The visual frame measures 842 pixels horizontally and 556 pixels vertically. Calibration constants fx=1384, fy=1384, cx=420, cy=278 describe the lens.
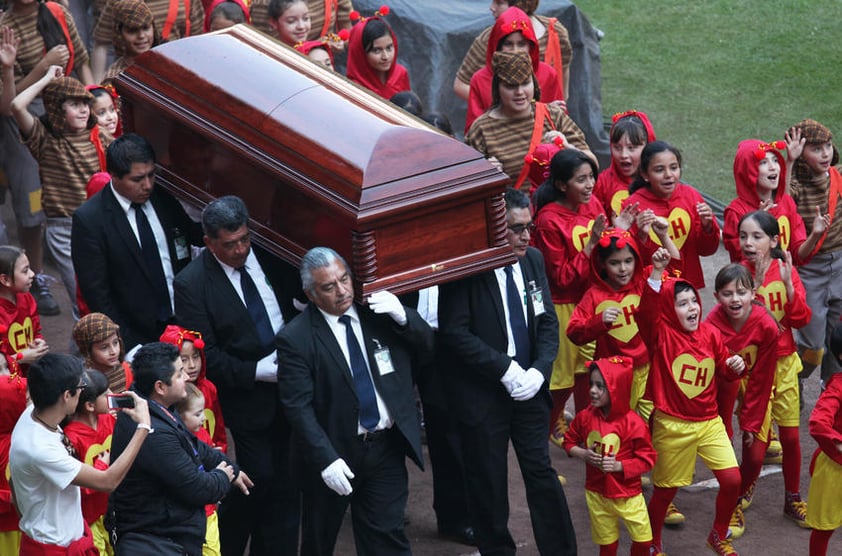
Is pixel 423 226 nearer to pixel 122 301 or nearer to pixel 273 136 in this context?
pixel 273 136

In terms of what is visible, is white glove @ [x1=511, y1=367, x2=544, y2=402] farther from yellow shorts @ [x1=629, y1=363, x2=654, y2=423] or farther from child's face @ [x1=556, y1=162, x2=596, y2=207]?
child's face @ [x1=556, y1=162, x2=596, y2=207]

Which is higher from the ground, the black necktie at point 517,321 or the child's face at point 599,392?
the black necktie at point 517,321

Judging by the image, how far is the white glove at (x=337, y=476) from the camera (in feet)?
18.7

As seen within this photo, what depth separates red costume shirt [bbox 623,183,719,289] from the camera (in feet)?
24.4

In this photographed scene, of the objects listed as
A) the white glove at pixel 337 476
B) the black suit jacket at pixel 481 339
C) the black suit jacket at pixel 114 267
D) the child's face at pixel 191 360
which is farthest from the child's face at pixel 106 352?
the black suit jacket at pixel 481 339

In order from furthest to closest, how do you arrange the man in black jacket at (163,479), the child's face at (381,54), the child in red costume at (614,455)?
the child's face at (381,54), the child in red costume at (614,455), the man in black jacket at (163,479)

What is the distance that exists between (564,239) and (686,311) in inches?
34.2

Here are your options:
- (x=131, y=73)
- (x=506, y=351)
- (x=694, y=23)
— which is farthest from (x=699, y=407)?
(x=694, y=23)

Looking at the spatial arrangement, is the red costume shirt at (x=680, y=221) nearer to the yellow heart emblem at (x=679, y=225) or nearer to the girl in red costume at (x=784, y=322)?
the yellow heart emblem at (x=679, y=225)

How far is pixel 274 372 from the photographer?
20.2ft

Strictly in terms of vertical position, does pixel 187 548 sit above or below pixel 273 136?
below

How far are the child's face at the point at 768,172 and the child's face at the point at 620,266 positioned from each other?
3.49 feet

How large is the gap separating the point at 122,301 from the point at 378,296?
149 centimetres

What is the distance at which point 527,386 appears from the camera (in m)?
6.28
